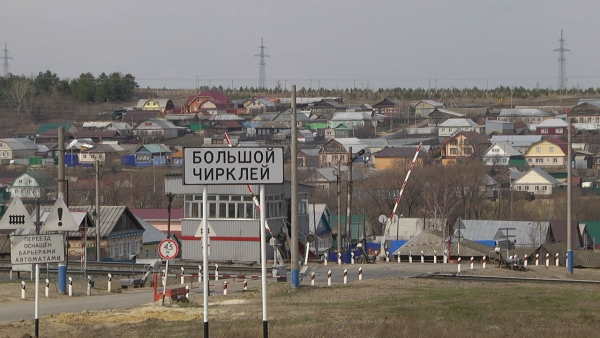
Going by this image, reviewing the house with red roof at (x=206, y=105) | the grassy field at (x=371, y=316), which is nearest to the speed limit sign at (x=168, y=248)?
the grassy field at (x=371, y=316)

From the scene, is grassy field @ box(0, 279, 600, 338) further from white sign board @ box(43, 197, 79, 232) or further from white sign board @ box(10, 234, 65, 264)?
white sign board @ box(43, 197, 79, 232)

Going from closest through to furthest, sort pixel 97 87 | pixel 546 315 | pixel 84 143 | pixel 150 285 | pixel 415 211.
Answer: pixel 546 315
pixel 150 285
pixel 415 211
pixel 84 143
pixel 97 87

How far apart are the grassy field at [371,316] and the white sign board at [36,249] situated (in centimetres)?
143

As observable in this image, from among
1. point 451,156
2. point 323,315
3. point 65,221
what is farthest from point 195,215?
point 451,156

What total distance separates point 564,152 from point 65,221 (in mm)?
103836

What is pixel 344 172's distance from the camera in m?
102

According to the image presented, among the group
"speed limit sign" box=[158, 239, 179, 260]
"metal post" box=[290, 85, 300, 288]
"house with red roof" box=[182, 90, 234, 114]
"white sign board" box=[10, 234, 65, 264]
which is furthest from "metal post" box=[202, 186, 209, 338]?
"house with red roof" box=[182, 90, 234, 114]

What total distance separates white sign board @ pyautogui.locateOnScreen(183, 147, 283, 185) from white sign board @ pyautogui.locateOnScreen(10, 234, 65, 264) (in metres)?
5.55

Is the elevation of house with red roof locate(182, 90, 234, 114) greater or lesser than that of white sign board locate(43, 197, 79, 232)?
greater

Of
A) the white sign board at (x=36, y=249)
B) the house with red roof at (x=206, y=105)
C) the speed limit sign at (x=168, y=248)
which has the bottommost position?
the speed limit sign at (x=168, y=248)

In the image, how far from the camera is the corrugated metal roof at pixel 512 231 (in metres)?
59.6

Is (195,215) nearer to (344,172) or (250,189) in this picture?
(250,189)

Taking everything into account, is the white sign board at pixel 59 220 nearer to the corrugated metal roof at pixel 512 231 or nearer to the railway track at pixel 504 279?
the railway track at pixel 504 279

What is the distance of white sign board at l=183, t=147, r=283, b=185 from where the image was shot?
16.5 m
